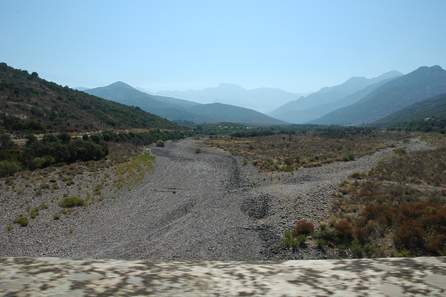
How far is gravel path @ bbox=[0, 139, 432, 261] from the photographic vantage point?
17328mm

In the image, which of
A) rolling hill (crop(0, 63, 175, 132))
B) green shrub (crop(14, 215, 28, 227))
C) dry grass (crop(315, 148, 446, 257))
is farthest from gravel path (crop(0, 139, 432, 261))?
rolling hill (crop(0, 63, 175, 132))

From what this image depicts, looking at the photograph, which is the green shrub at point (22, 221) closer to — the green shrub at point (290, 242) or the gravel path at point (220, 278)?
the green shrub at point (290, 242)

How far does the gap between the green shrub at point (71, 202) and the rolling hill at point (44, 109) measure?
49.3 meters

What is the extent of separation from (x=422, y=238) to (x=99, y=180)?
28.3 m

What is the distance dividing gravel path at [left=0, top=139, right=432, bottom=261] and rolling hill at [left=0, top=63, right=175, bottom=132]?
163 feet

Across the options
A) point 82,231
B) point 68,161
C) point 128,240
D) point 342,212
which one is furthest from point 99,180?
point 342,212

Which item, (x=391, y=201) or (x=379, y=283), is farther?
(x=391, y=201)

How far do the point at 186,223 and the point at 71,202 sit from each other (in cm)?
905

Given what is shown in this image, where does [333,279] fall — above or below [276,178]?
above

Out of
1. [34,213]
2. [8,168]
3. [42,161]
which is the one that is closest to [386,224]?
[34,213]

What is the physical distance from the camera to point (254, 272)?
2592mm

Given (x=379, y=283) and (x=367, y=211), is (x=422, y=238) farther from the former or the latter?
(x=379, y=283)

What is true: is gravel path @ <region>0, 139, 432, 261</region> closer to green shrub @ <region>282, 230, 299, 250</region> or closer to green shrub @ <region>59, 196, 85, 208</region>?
green shrub @ <region>282, 230, 299, 250</region>

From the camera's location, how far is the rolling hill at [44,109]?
252 ft
